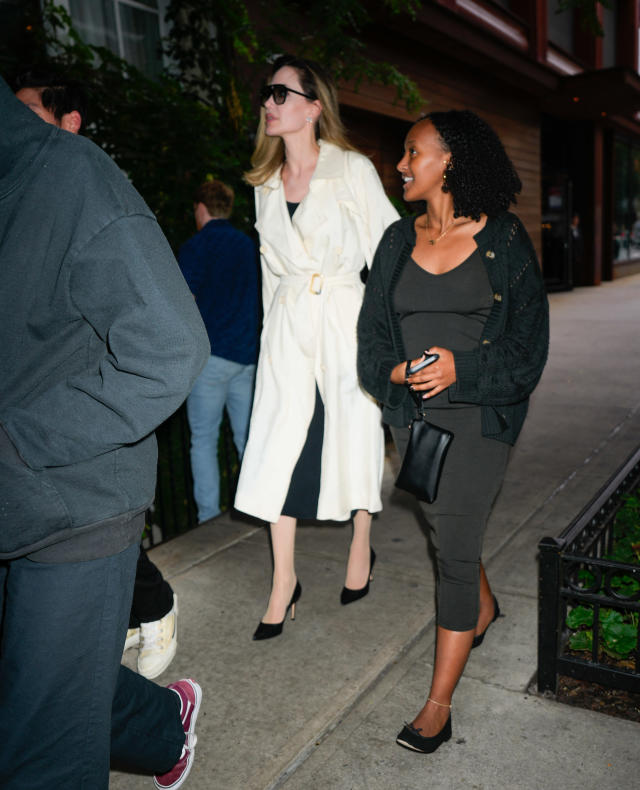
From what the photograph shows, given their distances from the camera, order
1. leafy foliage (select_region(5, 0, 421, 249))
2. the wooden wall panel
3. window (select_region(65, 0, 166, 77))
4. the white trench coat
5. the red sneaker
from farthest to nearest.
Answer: the wooden wall panel → window (select_region(65, 0, 166, 77)) → leafy foliage (select_region(5, 0, 421, 249)) → the white trench coat → the red sneaker

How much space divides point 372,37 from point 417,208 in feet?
33.2

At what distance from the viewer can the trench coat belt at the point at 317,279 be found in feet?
10.8

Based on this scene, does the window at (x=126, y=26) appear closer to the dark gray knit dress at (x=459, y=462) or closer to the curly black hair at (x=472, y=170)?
the curly black hair at (x=472, y=170)

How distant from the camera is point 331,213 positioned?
3219 millimetres

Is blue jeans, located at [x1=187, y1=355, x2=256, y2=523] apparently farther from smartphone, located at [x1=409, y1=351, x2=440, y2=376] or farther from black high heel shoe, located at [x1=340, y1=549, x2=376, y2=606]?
smartphone, located at [x1=409, y1=351, x2=440, y2=376]

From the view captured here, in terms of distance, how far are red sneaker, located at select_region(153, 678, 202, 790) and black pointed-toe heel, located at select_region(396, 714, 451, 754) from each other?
675mm

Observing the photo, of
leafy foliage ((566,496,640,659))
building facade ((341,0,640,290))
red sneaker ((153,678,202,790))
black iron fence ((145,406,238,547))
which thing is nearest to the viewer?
red sneaker ((153,678,202,790))

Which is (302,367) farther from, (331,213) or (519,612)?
(519,612)

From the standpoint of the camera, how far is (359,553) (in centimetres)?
354

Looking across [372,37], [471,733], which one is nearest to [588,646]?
[471,733]

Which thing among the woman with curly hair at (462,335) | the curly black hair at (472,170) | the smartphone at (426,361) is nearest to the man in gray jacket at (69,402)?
the smartphone at (426,361)

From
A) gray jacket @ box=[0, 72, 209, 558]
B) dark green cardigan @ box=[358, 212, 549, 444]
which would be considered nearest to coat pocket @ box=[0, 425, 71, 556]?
gray jacket @ box=[0, 72, 209, 558]

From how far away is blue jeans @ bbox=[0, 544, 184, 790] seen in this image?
1.54 metres

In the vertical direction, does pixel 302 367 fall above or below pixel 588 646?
above
